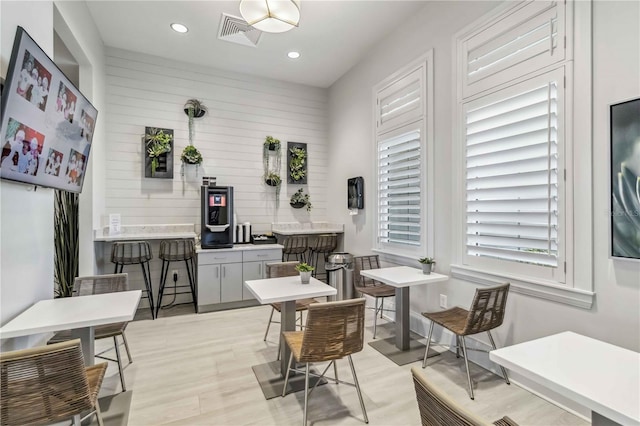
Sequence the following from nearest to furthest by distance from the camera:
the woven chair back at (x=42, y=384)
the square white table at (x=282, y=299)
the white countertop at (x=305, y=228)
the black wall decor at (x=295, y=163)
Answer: the woven chair back at (x=42, y=384), the square white table at (x=282, y=299), the white countertop at (x=305, y=228), the black wall decor at (x=295, y=163)

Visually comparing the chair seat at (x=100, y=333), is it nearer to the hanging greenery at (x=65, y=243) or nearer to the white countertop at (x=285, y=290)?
→ the white countertop at (x=285, y=290)

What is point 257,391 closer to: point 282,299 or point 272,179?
point 282,299

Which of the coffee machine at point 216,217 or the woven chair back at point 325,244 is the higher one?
the coffee machine at point 216,217

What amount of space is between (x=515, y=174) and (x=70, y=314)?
11.1ft

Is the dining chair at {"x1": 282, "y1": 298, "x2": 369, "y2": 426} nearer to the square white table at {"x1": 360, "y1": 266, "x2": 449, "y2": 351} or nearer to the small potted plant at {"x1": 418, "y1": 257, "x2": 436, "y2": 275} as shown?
the square white table at {"x1": 360, "y1": 266, "x2": 449, "y2": 351}

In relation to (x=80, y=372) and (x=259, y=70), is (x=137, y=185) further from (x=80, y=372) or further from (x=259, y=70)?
(x=80, y=372)

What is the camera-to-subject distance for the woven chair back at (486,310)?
7.75 feet

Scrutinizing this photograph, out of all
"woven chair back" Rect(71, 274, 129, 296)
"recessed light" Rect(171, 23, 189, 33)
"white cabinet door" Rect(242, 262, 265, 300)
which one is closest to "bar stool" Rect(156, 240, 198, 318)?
"white cabinet door" Rect(242, 262, 265, 300)

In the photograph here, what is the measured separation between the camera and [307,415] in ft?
7.02

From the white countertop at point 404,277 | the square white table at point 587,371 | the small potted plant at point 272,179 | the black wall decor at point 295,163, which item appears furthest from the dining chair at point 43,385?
the black wall decor at point 295,163

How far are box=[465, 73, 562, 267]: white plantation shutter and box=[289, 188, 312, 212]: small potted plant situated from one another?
3.12m

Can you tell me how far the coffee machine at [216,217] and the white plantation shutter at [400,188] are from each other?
2.20 meters

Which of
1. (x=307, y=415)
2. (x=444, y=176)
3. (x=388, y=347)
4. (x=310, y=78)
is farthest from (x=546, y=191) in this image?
(x=310, y=78)

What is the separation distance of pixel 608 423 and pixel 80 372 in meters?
2.28
